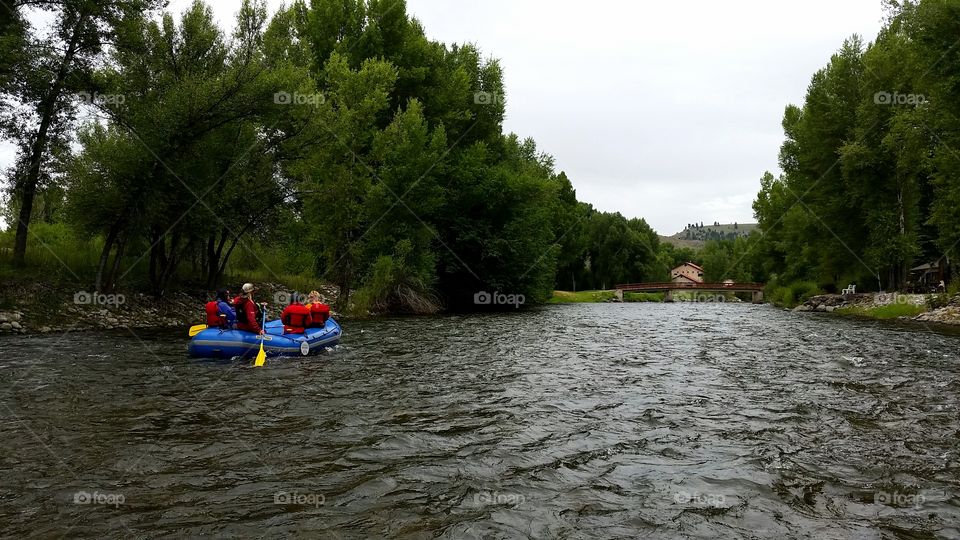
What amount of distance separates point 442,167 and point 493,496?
31.3 m

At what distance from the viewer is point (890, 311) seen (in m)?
29.8

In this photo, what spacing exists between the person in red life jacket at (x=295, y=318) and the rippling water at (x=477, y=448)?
142 centimetres

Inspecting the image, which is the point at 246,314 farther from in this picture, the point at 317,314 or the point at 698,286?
the point at 698,286

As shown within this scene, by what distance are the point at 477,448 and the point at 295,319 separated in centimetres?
971

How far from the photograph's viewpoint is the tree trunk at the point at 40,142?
21.0 meters

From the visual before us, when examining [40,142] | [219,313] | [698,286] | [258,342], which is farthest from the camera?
[698,286]

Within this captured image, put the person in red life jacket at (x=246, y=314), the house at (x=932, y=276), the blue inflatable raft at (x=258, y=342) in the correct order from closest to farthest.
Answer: the blue inflatable raft at (x=258, y=342), the person in red life jacket at (x=246, y=314), the house at (x=932, y=276)

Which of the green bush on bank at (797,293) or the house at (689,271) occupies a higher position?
the house at (689,271)

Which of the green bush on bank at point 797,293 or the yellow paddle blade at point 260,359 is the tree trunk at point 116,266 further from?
the green bush on bank at point 797,293

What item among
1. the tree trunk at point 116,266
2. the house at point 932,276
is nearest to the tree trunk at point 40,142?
the tree trunk at point 116,266

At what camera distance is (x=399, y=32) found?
127ft

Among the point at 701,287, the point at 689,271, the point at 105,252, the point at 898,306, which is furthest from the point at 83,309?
the point at 689,271

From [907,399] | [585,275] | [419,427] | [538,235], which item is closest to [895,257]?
[538,235]

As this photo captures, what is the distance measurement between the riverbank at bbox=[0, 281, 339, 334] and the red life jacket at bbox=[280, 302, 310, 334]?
9360 millimetres
